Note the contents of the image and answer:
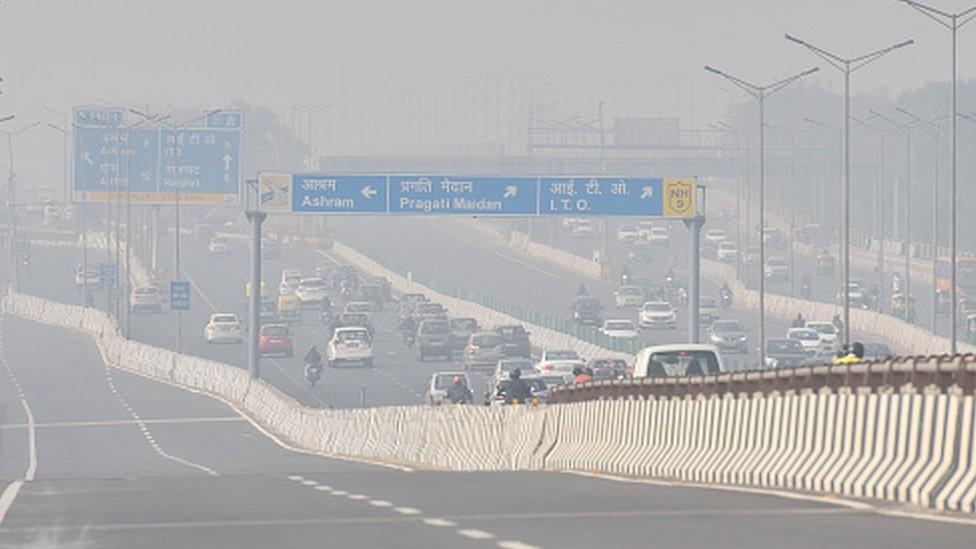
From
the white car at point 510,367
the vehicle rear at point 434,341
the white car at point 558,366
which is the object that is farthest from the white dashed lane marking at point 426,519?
the vehicle rear at point 434,341

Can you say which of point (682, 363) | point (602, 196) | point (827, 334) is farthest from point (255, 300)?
point (682, 363)

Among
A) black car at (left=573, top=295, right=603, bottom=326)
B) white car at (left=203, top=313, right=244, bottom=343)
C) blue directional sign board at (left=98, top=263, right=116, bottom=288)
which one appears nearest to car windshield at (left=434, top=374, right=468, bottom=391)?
white car at (left=203, top=313, right=244, bottom=343)

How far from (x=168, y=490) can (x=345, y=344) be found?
82909mm

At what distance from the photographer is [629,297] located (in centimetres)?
14700

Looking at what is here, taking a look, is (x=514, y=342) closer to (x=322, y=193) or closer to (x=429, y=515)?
(x=322, y=193)

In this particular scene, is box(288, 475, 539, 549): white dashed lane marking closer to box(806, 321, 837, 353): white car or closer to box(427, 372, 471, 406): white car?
box(427, 372, 471, 406): white car

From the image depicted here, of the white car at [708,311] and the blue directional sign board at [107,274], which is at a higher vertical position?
the blue directional sign board at [107,274]

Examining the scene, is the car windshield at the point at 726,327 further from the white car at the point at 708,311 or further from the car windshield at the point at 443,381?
the car windshield at the point at 443,381

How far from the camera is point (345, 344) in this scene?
110875 millimetres

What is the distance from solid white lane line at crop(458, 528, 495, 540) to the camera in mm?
18328

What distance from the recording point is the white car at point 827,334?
109 m

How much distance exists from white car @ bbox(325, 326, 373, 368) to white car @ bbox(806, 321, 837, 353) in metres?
16.8

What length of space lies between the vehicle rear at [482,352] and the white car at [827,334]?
39.0ft

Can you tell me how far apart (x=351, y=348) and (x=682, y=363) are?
211 ft
